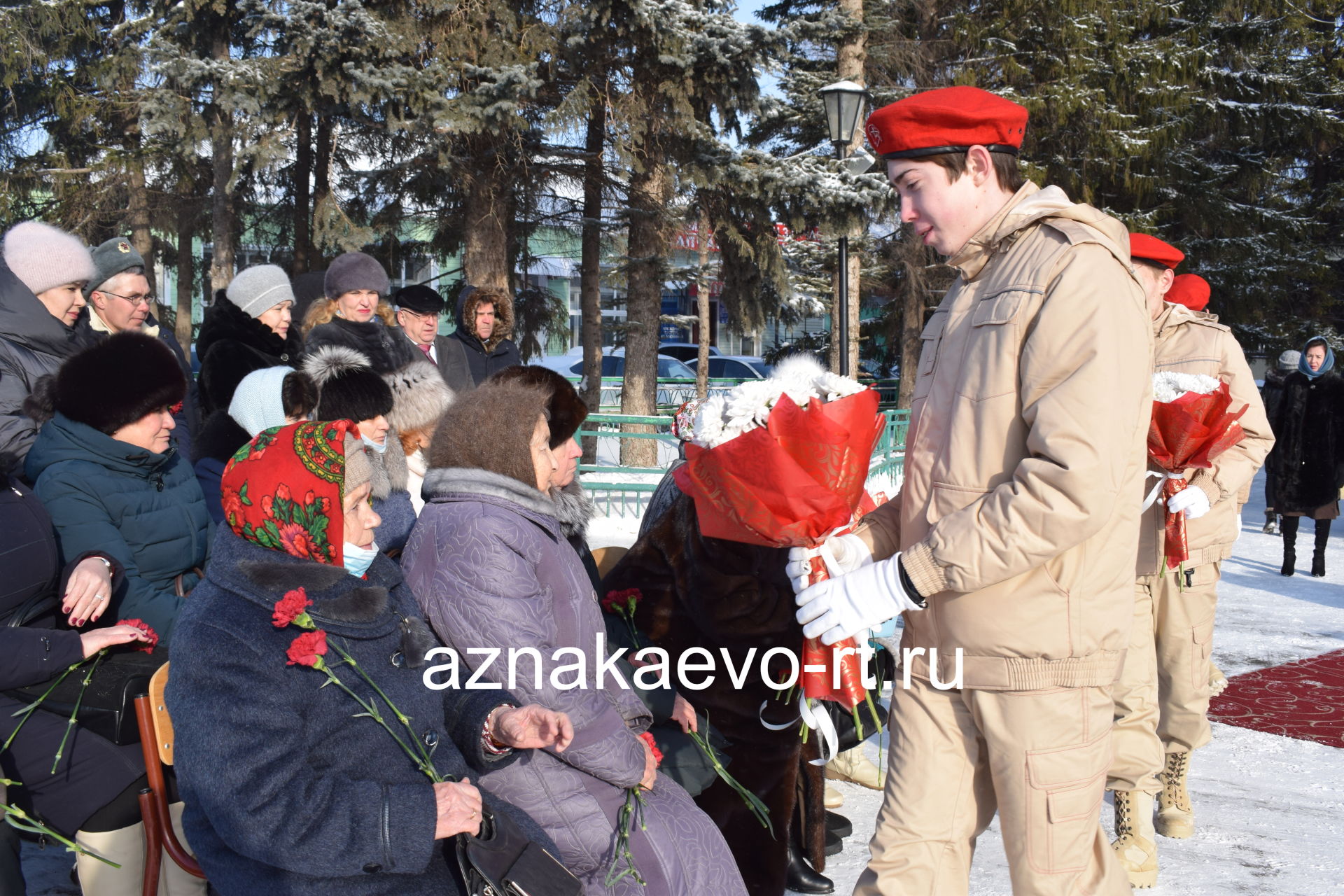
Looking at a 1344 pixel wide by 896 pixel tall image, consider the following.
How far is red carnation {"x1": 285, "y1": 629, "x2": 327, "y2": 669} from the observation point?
208cm

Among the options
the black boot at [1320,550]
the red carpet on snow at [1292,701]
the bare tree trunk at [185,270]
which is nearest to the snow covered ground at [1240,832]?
the red carpet on snow at [1292,701]

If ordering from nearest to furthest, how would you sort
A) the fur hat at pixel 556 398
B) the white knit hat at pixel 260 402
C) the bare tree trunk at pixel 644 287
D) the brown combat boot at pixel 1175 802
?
the fur hat at pixel 556 398 → the brown combat boot at pixel 1175 802 → the white knit hat at pixel 260 402 → the bare tree trunk at pixel 644 287

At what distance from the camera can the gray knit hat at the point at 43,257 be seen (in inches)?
167

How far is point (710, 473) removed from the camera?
8.42 feet

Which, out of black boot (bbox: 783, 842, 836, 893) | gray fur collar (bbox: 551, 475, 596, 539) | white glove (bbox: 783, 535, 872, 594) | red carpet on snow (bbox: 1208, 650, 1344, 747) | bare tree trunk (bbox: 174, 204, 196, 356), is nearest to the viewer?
white glove (bbox: 783, 535, 872, 594)

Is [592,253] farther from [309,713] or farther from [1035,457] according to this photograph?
[1035,457]

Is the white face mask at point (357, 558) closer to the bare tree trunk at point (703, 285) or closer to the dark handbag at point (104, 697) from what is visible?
the dark handbag at point (104, 697)

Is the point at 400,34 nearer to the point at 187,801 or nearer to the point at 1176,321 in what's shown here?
the point at 1176,321

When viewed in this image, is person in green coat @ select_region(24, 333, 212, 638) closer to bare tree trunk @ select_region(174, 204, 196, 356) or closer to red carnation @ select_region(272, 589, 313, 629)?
red carnation @ select_region(272, 589, 313, 629)

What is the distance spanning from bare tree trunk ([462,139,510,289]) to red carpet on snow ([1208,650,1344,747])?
29.6 ft

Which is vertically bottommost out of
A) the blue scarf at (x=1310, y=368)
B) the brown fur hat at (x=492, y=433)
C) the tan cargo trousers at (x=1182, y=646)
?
the tan cargo trousers at (x=1182, y=646)

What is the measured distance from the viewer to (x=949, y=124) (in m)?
2.14

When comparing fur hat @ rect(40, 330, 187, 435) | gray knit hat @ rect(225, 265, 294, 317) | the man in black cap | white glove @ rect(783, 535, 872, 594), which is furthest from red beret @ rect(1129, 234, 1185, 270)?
gray knit hat @ rect(225, 265, 294, 317)

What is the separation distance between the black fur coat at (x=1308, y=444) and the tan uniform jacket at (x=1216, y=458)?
6230 millimetres
